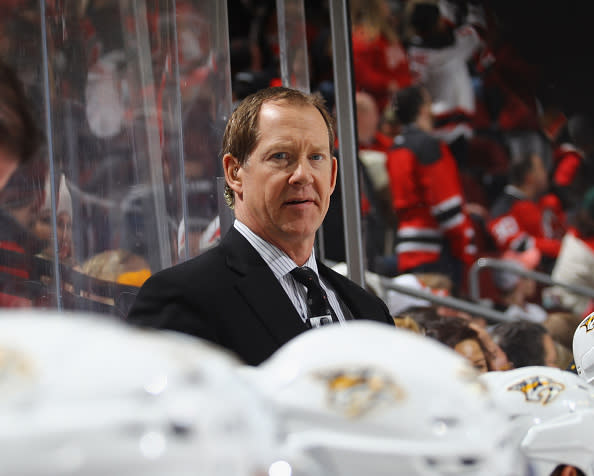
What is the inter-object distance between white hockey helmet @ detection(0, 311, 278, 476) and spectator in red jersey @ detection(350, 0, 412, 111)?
336 centimetres

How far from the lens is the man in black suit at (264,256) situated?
112 cm

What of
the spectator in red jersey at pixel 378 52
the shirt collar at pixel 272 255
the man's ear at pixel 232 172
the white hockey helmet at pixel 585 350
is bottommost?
the white hockey helmet at pixel 585 350

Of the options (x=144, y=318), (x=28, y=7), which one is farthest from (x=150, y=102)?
(x=144, y=318)

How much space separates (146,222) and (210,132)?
0.83 ft

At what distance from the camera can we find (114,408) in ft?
1.43

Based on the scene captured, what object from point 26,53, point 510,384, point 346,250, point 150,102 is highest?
point 26,53

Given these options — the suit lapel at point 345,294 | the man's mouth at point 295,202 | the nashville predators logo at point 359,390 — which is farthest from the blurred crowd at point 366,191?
the man's mouth at point 295,202

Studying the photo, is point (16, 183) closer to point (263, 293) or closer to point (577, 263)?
point (263, 293)

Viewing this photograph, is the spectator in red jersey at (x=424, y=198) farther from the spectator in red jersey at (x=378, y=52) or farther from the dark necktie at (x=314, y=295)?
the dark necktie at (x=314, y=295)

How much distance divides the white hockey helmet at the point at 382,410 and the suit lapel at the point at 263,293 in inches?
21.4

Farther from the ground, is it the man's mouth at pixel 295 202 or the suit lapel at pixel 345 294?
the man's mouth at pixel 295 202

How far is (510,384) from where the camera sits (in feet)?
2.88

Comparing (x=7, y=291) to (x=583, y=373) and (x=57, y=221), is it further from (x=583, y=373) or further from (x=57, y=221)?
(x=583, y=373)

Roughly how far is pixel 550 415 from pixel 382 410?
14.5 inches
